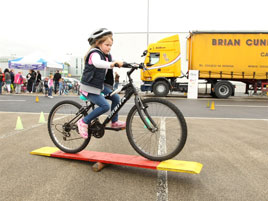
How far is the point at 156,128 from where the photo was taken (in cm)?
318

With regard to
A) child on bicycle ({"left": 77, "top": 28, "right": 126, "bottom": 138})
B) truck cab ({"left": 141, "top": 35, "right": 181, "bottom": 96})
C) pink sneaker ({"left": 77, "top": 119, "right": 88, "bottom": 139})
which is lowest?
pink sneaker ({"left": 77, "top": 119, "right": 88, "bottom": 139})

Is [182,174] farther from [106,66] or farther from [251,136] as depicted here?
[251,136]

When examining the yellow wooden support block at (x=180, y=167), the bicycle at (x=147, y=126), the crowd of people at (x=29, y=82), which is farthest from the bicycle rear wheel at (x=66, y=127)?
the crowd of people at (x=29, y=82)

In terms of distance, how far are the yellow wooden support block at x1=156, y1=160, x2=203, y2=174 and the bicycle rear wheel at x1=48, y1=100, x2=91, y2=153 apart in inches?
50.4

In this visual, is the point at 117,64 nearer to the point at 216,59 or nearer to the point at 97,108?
the point at 97,108

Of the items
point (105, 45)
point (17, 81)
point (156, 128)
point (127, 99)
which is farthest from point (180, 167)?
point (17, 81)

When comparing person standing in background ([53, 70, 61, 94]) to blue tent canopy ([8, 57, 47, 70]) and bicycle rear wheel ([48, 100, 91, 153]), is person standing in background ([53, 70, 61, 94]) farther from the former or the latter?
bicycle rear wheel ([48, 100, 91, 153])

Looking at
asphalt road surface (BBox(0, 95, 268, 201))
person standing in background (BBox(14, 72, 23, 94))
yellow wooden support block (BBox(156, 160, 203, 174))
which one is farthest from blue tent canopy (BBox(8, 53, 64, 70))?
yellow wooden support block (BBox(156, 160, 203, 174))

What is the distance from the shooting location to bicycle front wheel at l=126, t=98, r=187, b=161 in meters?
3.06

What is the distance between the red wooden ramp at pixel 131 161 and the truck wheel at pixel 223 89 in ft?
46.2

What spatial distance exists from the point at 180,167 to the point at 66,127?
192 cm

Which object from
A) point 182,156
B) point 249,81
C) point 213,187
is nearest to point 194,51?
point 249,81

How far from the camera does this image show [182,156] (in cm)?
381

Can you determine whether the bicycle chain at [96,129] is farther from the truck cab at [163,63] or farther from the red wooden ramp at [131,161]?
the truck cab at [163,63]
